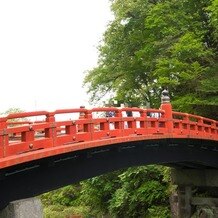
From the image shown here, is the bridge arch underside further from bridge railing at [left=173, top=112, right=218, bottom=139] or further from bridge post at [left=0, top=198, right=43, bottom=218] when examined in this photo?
bridge railing at [left=173, top=112, right=218, bottom=139]

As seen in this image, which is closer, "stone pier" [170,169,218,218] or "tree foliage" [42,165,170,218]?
"stone pier" [170,169,218,218]

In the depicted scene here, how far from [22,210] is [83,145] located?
2792 millimetres

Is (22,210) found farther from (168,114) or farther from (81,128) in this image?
(168,114)

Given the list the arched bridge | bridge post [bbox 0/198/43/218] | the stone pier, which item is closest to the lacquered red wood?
the arched bridge

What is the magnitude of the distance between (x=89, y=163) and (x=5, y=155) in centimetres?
478

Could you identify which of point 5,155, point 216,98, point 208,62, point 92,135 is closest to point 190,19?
point 208,62

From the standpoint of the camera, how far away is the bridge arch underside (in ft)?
33.4

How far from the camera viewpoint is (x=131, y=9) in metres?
30.2

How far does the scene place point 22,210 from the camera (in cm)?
950

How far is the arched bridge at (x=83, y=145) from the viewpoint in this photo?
9766 mm

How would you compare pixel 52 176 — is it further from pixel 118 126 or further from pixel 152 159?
pixel 152 159

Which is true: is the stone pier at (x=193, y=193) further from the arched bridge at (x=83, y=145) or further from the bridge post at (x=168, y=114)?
the bridge post at (x=168, y=114)

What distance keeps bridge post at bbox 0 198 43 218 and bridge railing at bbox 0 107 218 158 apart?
1.23 meters

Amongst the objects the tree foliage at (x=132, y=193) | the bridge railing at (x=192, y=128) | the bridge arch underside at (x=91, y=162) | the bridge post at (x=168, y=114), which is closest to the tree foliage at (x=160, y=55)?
the bridge railing at (x=192, y=128)
